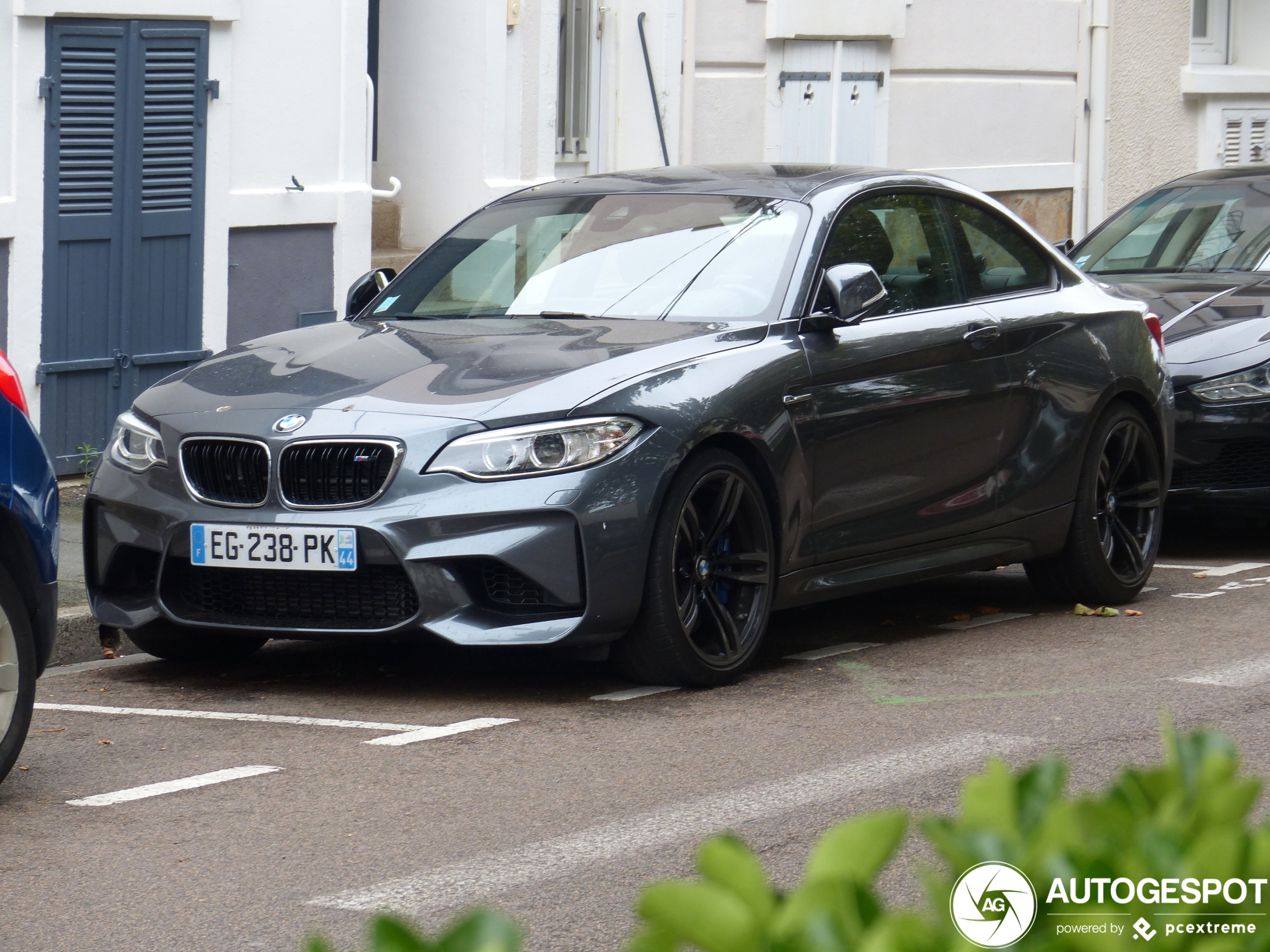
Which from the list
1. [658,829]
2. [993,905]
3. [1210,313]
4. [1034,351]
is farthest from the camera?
[1210,313]

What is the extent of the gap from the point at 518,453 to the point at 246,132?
6405mm

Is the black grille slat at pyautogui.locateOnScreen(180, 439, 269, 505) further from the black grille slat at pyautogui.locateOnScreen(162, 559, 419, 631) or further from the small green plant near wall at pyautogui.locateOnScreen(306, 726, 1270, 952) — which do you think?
the small green plant near wall at pyautogui.locateOnScreen(306, 726, 1270, 952)

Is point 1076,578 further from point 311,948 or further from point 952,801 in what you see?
point 311,948

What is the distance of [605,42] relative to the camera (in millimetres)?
14961

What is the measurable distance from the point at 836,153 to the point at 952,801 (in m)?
12.5

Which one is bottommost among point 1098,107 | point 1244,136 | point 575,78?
point 575,78

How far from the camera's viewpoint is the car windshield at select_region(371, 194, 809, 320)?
6.78 meters

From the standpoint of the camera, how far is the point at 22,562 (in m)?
5.11

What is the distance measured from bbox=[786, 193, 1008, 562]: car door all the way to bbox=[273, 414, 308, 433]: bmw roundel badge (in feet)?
5.04

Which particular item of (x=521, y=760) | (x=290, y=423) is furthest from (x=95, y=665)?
→ (x=521, y=760)

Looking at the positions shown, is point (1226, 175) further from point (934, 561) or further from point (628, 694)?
point (628, 694)

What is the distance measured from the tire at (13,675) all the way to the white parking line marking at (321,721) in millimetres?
970

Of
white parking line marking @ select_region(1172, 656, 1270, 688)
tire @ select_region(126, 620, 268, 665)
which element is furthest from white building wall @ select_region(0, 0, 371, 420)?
white parking line marking @ select_region(1172, 656, 1270, 688)

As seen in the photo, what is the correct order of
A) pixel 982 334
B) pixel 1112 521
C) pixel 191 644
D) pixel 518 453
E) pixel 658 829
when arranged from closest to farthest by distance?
pixel 658 829
pixel 518 453
pixel 191 644
pixel 982 334
pixel 1112 521
